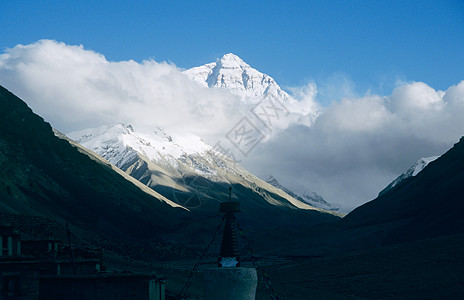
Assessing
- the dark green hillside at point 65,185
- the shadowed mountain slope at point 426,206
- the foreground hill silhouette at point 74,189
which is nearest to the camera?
the shadowed mountain slope at point 426,206

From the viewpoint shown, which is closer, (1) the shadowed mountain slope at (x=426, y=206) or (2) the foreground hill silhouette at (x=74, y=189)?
(1) the shadowed mountain slope at (x=426, y=206)

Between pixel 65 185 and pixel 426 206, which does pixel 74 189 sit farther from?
pixel 426 206

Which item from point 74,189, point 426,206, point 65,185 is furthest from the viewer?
point 74,189

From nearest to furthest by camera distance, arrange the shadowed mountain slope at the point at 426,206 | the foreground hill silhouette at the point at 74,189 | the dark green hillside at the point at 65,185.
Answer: the shadowed mountain slope at the point at 426,206, the dark green hillside at the point at 65,185, the foreground hill silhouette at the point at 74,189

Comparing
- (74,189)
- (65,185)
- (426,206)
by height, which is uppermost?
(65,185)

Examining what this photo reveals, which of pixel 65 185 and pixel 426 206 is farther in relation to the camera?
pixel 65 185

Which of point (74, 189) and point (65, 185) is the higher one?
point (65, 185)

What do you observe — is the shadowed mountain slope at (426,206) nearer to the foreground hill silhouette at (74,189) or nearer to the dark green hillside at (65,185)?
the foreground hill silhouette at (74,189)

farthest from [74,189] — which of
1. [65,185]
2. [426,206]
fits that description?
[426,206]

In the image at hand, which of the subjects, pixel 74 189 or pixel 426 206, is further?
pixel 74 189

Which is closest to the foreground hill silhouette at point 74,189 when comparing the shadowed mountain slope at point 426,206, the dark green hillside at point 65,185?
the dark green hillside at point 65,185

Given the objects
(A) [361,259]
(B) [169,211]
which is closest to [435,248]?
(A) [361,259]

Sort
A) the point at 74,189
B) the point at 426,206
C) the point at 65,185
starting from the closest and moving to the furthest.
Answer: the point at 426,206, the point at 65,185, the point at 74,189

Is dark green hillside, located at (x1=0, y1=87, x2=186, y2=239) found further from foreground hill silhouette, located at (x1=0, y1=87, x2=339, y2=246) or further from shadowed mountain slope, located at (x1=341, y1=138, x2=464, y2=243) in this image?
shadowed mountain slope, located at (x1=341, y1=138, x2=464, y2=243)
